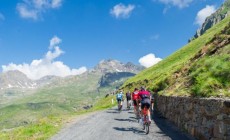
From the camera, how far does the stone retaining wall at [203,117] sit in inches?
626

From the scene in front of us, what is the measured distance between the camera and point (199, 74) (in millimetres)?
25859

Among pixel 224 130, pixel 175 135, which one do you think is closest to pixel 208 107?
pixel 224 130

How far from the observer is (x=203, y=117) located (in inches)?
738

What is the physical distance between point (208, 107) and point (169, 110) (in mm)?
12071

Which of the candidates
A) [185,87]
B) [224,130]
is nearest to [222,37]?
[185,87]

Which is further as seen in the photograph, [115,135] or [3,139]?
[3,139]

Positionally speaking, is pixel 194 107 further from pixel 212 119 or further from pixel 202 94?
pixel 212 119

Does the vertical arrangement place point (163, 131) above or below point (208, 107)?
below

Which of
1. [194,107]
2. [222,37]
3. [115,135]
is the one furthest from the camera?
[222,37]

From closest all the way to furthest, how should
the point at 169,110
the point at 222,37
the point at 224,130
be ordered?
the point at 224,130 < the point at 169,110 < the point at 222,37

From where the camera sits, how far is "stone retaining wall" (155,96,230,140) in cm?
1590

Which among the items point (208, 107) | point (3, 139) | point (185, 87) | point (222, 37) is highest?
point (222, 37)

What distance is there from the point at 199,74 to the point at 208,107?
26.7 ft

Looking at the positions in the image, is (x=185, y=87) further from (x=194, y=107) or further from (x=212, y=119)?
(x=212, y=119)
